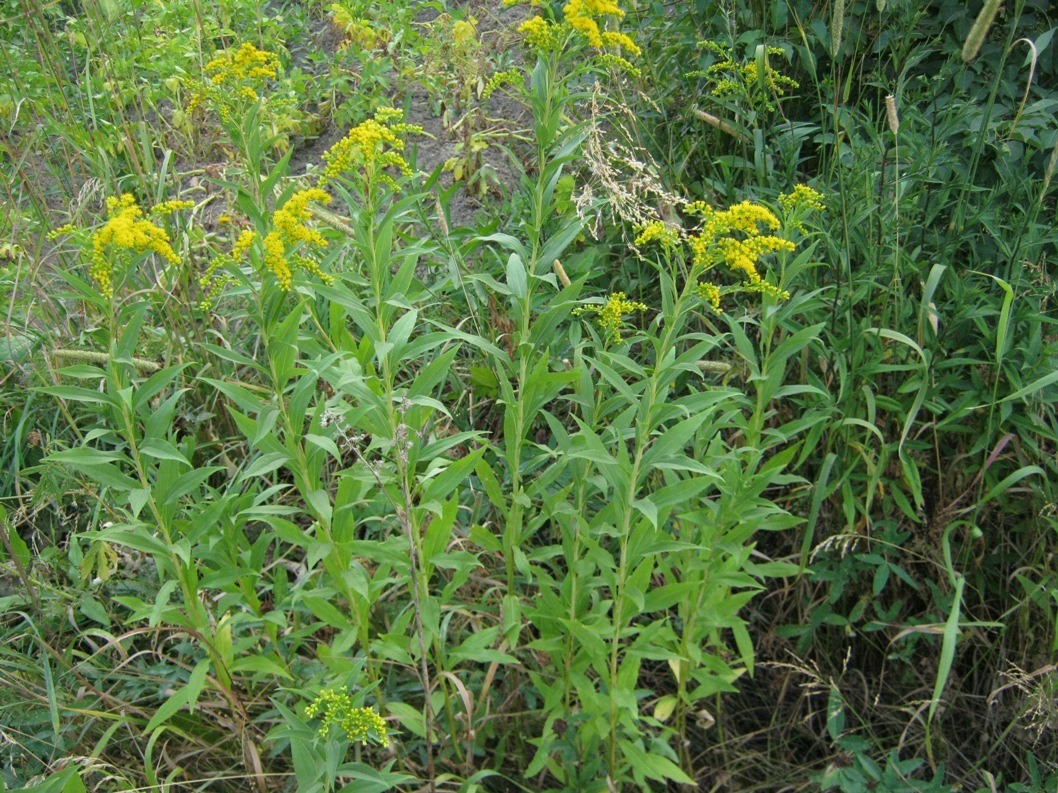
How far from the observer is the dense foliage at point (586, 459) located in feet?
6.35

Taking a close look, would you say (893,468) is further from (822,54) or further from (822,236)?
(822,54)

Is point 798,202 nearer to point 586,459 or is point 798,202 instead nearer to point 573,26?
point 573,26

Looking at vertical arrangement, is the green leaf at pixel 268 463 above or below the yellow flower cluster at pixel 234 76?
below

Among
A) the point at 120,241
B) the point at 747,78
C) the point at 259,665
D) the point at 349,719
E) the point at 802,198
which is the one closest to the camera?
the point at 349,719

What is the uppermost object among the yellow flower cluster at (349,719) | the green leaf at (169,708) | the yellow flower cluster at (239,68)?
the yellow flower cluster at (239,68)

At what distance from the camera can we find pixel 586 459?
6.67 ft

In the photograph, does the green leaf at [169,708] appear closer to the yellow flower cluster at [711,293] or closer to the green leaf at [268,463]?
the green leaf at [268,463]

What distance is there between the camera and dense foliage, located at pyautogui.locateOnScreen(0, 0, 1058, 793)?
1936mm

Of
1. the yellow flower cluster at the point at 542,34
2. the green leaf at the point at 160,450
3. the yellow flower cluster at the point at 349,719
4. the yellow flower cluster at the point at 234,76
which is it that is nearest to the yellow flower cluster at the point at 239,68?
the yellow flower cluster at the point at 234,76

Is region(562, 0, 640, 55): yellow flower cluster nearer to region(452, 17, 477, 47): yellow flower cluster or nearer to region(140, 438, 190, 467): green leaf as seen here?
region(140, 438, 190, 467): green leaf

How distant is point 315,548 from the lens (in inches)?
74.8

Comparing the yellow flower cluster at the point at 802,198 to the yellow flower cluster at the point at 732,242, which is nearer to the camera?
the yellow flower cluster at the point at 732,242

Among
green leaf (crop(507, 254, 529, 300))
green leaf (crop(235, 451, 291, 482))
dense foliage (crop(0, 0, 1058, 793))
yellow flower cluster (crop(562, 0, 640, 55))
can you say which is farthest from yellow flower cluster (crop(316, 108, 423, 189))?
green leaf (crop(235, 451, 291, 482))

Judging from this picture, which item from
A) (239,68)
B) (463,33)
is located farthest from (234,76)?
(463,33)
